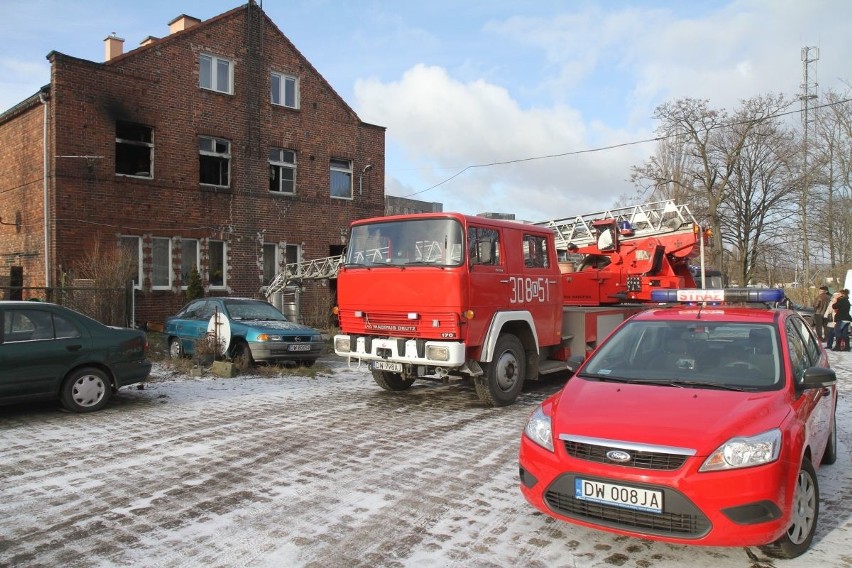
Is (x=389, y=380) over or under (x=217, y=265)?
under

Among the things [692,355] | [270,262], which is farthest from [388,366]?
[270,262]

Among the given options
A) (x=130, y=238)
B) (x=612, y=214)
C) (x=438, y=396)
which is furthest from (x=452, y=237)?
(x=130, y=238)

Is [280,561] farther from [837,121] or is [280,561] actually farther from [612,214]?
[837,121]

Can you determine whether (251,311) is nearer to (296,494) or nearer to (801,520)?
(296,494)

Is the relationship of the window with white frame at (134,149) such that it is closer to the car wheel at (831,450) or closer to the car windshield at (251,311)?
the car windshield at (251,311)

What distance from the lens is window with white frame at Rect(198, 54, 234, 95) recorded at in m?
19.5

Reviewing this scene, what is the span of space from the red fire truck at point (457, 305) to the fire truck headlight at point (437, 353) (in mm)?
14

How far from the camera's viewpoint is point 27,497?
4.88 m

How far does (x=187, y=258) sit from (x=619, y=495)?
17.6m

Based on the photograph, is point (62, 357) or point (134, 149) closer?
point (62, 357)

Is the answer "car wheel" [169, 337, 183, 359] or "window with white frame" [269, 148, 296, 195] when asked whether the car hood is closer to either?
"car wheel" [169, 337, 183, 359]

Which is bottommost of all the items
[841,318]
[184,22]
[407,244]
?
[841,318]

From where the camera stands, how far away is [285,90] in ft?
70.8

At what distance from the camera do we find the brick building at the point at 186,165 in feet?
55.0
